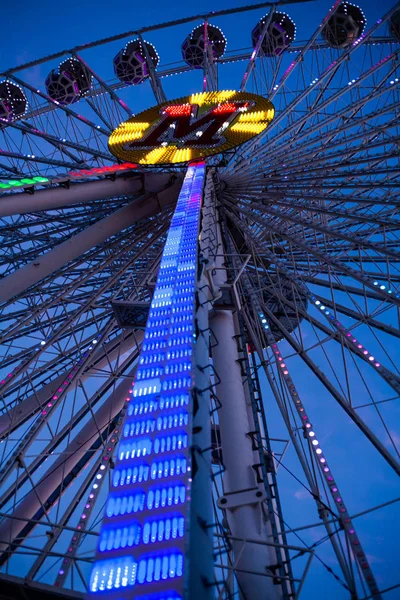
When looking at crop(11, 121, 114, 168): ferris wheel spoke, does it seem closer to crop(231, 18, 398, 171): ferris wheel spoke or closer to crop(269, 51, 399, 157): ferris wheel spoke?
crop(231, 18, 398, 171): ferris wheel spoke

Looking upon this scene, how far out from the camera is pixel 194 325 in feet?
19.8

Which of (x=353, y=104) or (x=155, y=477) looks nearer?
(x=155, y=477)

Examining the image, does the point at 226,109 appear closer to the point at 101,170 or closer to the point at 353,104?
the point at 353,104

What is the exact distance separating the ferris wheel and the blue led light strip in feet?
0.05

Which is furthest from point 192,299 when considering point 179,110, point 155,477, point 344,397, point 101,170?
point 179,110

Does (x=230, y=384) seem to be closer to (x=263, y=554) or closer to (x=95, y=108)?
(x=263, y=554)

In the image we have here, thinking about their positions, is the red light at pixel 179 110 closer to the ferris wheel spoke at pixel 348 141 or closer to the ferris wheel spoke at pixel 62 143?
the ferris wheel spoke at pixel 62 143

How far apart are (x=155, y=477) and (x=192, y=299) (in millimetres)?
3057

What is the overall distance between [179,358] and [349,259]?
40.1ft

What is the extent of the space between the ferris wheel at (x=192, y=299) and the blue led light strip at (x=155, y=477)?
0.6 inches

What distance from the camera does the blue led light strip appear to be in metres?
3.15

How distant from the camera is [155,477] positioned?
392 cm

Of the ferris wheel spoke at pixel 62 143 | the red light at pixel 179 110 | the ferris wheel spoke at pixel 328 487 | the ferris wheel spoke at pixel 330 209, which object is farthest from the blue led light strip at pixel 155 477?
the red light at pixel 179 110

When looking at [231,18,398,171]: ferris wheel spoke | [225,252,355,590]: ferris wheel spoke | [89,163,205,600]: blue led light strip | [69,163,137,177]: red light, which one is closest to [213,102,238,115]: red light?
[231,18,398,171]: ferris wheel spoke
